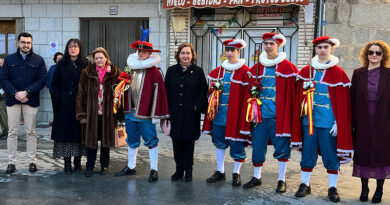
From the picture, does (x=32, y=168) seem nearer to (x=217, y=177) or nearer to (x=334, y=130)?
(x=217, y=177)

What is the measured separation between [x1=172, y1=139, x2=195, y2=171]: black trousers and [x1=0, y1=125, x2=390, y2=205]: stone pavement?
0.24 metres

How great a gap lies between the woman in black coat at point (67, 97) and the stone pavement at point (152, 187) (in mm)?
504

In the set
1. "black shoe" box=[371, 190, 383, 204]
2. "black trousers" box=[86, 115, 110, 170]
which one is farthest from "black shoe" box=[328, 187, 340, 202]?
"black trousers" box=[86, 115, 110, 170]

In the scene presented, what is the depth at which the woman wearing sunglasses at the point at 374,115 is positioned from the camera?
524 cm

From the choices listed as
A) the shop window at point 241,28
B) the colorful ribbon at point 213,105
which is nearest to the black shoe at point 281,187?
the colorful ribbon at point 213,105

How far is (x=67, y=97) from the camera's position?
21.1 ft

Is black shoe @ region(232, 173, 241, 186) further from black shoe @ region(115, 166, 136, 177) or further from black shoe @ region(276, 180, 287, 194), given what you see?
black shoe @ region(115, 166, 136, 177)

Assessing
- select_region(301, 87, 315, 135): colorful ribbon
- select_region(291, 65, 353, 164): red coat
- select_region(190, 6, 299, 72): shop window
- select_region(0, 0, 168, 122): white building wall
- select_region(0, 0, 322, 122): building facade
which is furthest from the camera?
select_region(0, 0, 168, 122): white building wall

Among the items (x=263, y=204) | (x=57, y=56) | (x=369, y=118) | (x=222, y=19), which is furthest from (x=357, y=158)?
(x=57, y=56)

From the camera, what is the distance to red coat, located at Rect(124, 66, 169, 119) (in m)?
6.10

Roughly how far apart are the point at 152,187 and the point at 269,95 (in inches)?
74.9

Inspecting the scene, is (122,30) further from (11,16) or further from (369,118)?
(369,118)

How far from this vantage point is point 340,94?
5.23m

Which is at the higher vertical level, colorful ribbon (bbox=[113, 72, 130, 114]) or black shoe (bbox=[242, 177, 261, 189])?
colorful ribbon (bbox=[113, 72, 130, 114])
